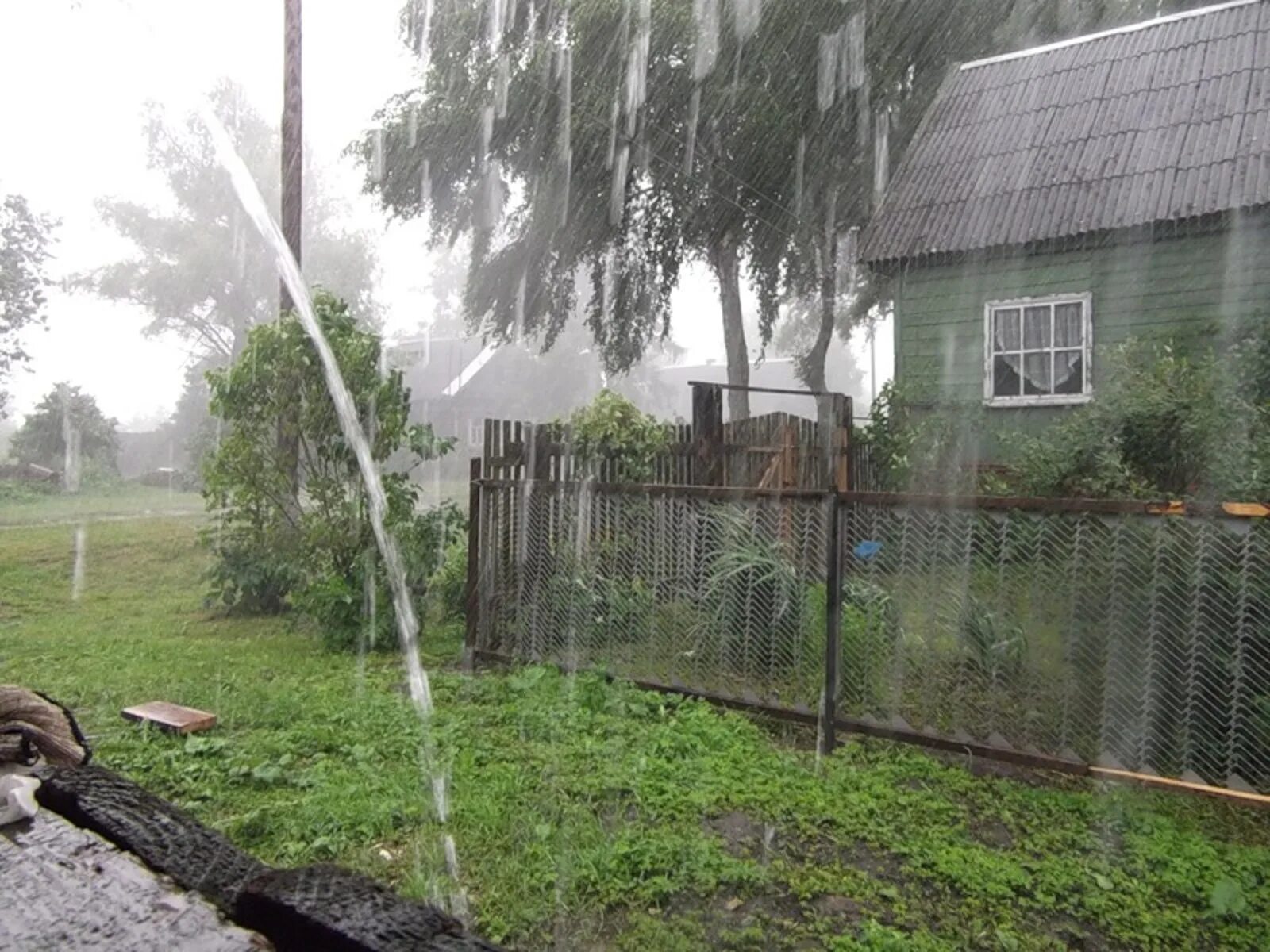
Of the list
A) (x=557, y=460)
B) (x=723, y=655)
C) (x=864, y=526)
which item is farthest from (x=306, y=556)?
(x=864, y=526)

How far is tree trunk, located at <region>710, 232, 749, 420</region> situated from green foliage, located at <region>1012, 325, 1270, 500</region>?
849 centimetres

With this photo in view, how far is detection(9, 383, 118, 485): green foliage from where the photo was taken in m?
15.6

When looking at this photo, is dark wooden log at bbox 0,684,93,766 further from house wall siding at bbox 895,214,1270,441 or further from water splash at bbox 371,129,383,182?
water splash at bbox 371,129,383,182

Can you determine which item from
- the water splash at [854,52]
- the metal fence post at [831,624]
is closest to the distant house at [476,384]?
the water splash at [854,52]

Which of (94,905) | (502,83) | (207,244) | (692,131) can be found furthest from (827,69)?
(207,244)

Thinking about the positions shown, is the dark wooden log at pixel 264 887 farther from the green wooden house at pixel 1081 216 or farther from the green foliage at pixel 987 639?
the green wooden house at pixel 1081 216

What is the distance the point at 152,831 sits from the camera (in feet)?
3.26

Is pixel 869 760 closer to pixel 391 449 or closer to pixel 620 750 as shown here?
pixel 620 750

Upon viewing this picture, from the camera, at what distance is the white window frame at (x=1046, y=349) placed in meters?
8.70

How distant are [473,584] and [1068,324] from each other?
21.6 ft

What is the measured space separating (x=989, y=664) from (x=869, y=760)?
611 mm

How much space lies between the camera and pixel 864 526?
12.7 feet

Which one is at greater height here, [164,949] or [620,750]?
[164,949]

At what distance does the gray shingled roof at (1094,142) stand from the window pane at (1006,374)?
3.63 feet
